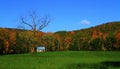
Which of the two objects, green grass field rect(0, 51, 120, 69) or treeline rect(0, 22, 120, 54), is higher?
treeline rect(0, 22, 120, 54)

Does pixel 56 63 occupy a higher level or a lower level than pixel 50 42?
lower

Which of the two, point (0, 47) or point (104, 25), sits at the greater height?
point (104, 25)

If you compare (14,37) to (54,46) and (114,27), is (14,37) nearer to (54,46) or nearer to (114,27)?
(54,46)

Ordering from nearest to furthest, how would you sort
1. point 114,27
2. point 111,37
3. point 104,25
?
point 111,37, point 114,27, point 104,25

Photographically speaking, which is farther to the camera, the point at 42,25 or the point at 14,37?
the point at 14,37

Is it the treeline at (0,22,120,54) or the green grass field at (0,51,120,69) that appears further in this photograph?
the treeline at (0,22,120,54)

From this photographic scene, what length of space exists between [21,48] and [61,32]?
161 ft

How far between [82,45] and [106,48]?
9708mm

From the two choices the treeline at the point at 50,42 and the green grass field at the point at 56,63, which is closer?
the green grass field at the point at 56,63

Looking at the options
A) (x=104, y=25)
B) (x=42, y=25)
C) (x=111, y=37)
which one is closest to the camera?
(x=42, y=25)

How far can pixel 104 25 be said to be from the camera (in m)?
143

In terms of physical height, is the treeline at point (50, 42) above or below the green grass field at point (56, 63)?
above

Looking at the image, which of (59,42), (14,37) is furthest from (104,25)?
(14,37)

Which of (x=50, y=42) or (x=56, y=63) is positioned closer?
(x=56, y=63)
